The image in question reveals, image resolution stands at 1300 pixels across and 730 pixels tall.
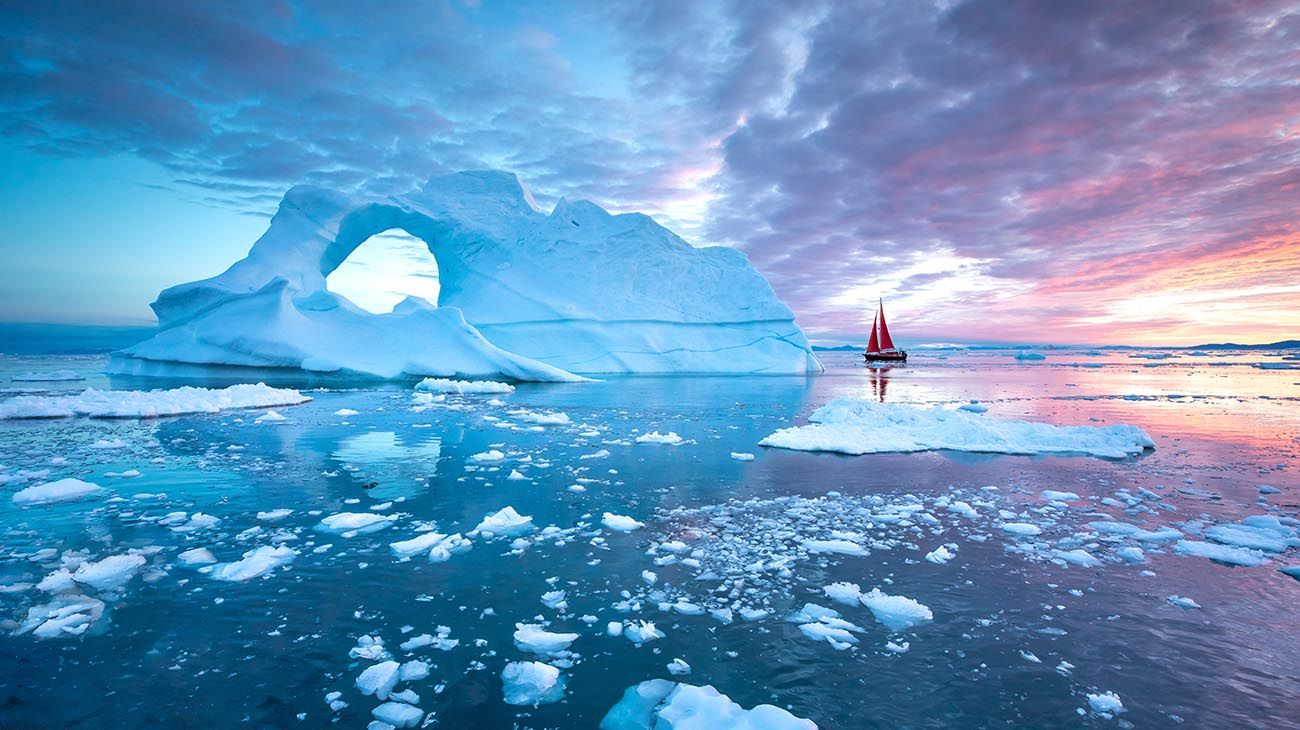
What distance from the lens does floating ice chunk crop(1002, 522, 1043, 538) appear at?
4.66 meters

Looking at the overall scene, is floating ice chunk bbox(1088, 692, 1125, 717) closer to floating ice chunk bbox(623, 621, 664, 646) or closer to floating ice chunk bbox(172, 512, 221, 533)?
floating ice chunk bbox(623, 621, 664, 646)

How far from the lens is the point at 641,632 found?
3.01m

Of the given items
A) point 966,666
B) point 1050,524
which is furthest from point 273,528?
point 1050,524

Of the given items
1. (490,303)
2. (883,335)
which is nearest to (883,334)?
(883,335)

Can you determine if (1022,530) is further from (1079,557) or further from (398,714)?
(398,714)

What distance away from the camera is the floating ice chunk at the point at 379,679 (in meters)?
2.50

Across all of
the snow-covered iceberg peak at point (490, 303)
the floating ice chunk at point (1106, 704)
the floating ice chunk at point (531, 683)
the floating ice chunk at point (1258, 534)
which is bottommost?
the floating ice chunk at point (531, 683)

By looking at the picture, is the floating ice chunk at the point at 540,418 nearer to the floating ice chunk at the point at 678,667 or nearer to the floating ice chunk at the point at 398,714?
the floating ice chunk at the point at 678,667

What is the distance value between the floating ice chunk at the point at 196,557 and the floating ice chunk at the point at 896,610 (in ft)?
14.0

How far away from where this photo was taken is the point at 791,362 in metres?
32.8

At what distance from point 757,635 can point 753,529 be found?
5.76 ft

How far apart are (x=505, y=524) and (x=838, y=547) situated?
2599 millimetres

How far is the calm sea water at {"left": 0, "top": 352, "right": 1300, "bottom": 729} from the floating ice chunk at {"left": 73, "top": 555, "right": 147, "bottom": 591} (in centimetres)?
13

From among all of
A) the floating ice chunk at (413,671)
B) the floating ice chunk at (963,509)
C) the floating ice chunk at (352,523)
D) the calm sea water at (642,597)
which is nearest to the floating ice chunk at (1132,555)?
the calm sea water at (642,597)
